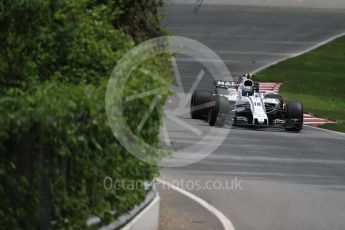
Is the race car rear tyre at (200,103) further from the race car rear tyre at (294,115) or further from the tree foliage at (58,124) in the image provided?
the tree foliage at (58,124)

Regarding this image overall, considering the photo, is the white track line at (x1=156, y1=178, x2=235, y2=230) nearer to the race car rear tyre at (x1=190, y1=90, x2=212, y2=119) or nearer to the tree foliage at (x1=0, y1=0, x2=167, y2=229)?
the tree foliage at (x1=0, y1=0, x2=167, y2=229)

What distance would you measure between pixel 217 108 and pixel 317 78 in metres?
23.7

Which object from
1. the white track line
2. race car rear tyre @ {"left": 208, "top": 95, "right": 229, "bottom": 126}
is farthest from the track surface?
race car rear tyre @ {"left": 208, "top": 95, "right": 229, "bottom": 126}

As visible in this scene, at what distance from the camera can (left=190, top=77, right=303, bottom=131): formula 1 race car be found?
32.6 meters

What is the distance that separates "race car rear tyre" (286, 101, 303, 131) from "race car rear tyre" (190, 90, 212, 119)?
2699mm

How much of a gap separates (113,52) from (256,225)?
133 inches

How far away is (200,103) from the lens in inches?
1369

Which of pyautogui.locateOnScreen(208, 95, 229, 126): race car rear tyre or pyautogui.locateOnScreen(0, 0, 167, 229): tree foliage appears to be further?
pyautogui.locateOnScreen(208, 95, 229, 126): race car rear tyre

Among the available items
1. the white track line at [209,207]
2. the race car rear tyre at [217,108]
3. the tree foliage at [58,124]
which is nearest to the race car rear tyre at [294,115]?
the race car rear tyre at [217,108]

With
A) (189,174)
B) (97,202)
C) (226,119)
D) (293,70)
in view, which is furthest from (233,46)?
(97,202)

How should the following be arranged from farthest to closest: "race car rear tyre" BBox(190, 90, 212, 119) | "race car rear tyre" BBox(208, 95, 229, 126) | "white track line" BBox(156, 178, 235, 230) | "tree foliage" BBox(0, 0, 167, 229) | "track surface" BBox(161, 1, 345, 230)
Result: "race car rear tyre" BBox(190, 90, 212, 119) → "race car rear tyre" BBox(208, 95, 229, 126) → "track surface" BBox(161, 1, 345, 230) → "white track line" BBox(156, 178, 235, 230) → "tree foliage" BBox(0, 0, 167, 229)

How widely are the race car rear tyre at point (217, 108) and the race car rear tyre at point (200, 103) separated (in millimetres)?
2097

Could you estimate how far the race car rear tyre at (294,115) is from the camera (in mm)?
33438

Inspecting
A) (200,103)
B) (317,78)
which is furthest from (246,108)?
(317,78)
